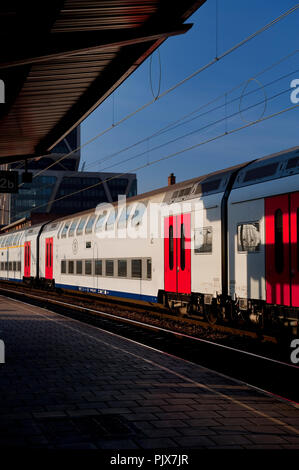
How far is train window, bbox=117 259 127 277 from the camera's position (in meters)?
19.1

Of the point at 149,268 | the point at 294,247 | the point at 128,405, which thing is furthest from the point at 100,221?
the point at 128,405

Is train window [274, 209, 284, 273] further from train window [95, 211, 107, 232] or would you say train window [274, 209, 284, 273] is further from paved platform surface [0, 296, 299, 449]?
train window [95, 211, 107, 232]

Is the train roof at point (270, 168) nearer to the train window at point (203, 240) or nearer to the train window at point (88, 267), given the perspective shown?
the train window at point (203, 240)

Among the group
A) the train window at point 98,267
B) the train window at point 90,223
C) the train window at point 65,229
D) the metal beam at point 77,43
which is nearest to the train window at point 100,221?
the train window at point 90,223

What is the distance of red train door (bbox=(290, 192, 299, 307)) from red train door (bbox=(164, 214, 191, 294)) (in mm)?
4376

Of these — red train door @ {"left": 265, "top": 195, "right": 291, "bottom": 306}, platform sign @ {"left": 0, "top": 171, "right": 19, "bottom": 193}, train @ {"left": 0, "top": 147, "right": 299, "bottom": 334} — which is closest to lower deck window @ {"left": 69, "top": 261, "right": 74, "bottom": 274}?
train @ {"left": 0, "top": 147, "right": 299, "bottom": 334}

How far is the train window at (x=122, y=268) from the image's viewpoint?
62.6ft

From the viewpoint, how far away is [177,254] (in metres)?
15.1

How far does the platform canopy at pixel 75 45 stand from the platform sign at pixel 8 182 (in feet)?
10.3

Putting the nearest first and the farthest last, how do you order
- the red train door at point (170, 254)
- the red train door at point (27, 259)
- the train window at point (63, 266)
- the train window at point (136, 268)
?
the red train door at point (170, 254), the train window at point (136, 268), the train window at point (63, 266), the red train door at point (27, 259)

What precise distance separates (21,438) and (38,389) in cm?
206

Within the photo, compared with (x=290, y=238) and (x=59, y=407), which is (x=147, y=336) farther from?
(x=59, y=407)

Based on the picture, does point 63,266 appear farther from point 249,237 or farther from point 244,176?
point 249,237
